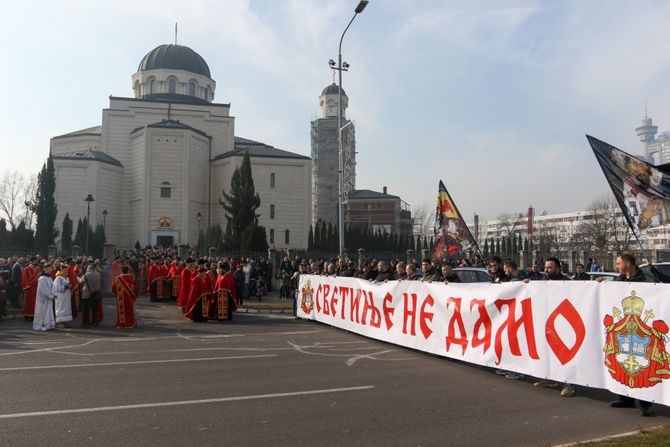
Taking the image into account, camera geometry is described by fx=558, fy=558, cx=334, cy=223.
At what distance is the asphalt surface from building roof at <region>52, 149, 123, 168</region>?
5419cm

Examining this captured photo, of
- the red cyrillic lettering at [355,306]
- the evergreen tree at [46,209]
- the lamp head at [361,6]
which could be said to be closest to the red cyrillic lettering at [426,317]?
the red cyrillic lettering at [355,306]

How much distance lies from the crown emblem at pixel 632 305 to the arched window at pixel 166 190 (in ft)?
195

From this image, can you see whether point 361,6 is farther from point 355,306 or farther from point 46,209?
point 46,209

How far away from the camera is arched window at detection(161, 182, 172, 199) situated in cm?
6175

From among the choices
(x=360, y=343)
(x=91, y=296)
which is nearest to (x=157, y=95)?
(x=91, y=296)

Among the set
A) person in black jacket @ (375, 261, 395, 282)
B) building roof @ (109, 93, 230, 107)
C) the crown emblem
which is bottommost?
the crown emblem

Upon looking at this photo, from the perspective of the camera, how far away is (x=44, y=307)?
14148 millimetres

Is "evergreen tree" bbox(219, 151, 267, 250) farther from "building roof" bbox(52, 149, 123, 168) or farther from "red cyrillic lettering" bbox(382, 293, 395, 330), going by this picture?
"red cyrillic lettering" bbox(382, 293, 395, 330)

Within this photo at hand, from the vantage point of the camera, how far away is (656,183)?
652 cm

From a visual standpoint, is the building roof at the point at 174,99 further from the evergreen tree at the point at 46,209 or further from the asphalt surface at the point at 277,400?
the asphalt surface at the point at 277,400

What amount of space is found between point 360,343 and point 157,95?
65653 millimetres

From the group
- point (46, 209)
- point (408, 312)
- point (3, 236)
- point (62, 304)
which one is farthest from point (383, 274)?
point (46, 209)

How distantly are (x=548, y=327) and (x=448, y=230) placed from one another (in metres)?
6.29

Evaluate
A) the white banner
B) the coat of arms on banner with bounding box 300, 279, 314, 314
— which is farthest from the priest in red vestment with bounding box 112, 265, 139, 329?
the white banner
